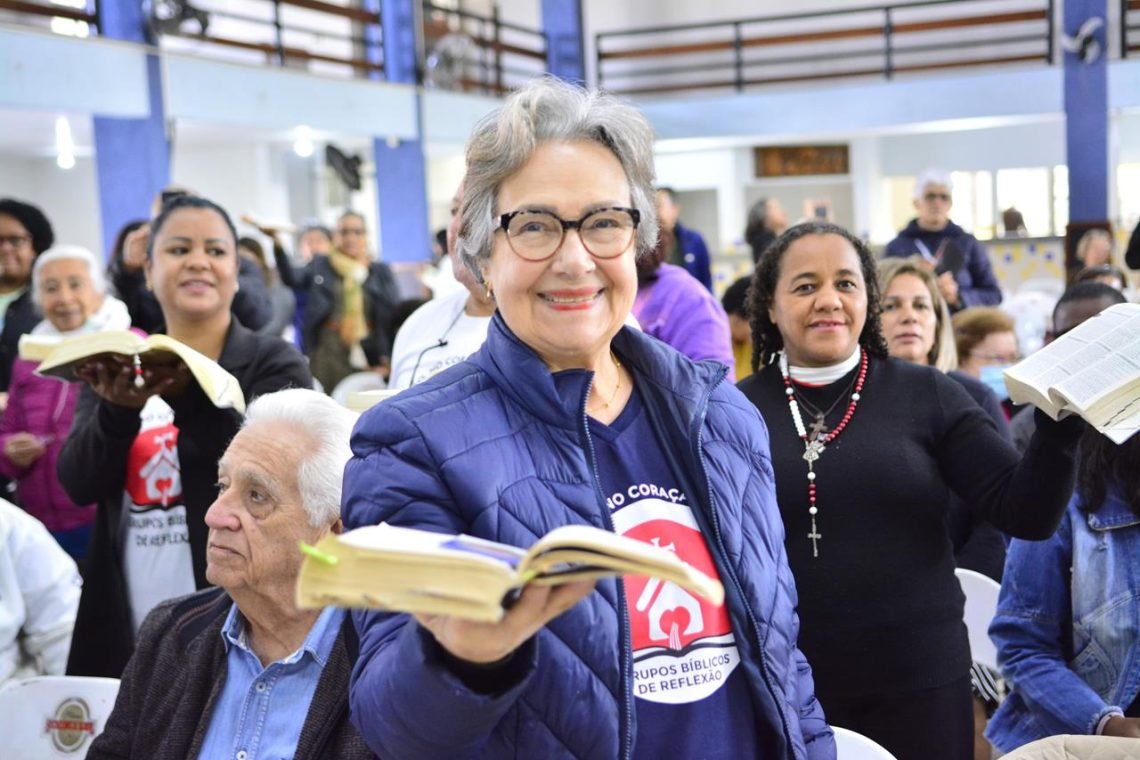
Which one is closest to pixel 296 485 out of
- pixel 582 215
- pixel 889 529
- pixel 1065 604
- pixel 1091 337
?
pixel 582 215

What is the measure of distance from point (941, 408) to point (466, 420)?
1362mm

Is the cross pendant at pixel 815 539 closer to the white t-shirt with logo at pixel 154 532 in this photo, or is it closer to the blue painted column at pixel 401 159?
the white t-shirt with logo at pixel 154 532

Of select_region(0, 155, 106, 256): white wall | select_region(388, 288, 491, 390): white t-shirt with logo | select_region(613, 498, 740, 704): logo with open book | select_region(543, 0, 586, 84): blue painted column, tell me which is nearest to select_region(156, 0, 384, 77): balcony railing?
select_region(0, 155, 106, 256): white wall

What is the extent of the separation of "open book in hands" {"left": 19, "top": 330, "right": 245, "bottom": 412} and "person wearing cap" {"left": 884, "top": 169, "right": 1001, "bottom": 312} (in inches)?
167

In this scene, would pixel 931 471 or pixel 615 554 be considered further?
pixel 931 471

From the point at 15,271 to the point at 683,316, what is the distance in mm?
2676

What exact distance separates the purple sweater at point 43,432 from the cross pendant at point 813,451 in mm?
2367

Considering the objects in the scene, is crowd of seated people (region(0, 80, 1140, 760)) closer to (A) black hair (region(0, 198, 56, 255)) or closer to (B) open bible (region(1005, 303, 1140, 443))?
(B) open bible (region(1005, 303, 1140, 443))

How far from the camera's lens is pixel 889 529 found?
93.3 inches

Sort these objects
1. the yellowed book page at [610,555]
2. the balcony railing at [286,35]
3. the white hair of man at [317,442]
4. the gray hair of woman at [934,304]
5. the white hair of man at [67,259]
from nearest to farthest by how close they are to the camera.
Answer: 1. the yellowed book page at [610,555]
2. the white hair of man at [317,442]
3. the gray hair of woman at [934,304]
4. the white hair of man at [67,259]
5. the balcony railing at [286,35]

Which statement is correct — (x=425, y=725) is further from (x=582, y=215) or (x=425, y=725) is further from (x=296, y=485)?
(x=296, y=485)

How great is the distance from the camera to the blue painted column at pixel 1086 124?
13500 millimetres

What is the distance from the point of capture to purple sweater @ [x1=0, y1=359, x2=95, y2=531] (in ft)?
12.4

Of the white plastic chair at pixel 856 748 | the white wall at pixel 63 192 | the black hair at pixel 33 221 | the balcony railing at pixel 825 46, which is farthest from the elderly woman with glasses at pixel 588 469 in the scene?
the white wall at pixel 63 192
